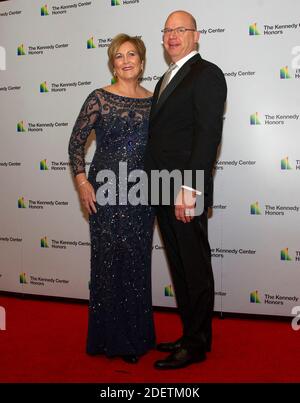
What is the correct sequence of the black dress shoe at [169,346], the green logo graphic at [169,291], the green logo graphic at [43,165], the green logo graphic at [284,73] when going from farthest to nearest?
the green logo graphic at [43,165]
the green logo graphic at [169,291]
the green logo graphic at [284,73]
the black dress shoe at [169,346]

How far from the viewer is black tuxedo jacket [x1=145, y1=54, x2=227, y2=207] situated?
2.23 metres

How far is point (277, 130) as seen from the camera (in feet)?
10.8

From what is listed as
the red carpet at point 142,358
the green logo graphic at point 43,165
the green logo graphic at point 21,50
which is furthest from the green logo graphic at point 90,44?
the red carpet at point 142,358

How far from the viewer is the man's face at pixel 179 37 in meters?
2.39

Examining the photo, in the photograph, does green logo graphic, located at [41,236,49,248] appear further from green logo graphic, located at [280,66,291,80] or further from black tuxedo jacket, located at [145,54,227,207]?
green logo graphic, located at [280,66,291,80]

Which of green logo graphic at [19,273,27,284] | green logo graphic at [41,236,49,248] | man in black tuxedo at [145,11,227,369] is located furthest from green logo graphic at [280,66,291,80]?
green logo graphic at [19,273,27,284]

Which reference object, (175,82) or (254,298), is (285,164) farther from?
(175,82)

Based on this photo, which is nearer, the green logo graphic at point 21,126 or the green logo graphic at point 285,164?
the green logo graphic at point 285,164

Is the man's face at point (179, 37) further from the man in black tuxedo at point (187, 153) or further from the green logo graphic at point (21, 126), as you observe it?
the green logo graphic at point (21, 126)

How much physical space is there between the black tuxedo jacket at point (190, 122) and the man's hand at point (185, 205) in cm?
6

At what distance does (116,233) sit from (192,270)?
0.47 metres

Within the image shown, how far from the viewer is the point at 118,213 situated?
254 centimetres

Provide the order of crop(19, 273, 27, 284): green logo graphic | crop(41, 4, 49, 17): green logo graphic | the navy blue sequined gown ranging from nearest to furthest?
the navy blue sequined gown, crop(41, 4, 49, 17): green logo graphic, crop(19, 273, 27, 284): green logo graphic
